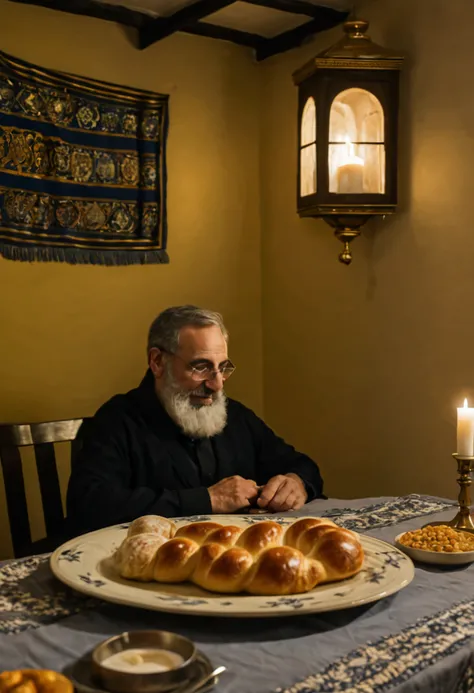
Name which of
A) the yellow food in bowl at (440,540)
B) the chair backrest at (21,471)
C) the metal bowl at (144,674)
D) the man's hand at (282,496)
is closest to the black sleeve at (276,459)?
the man's hand at (282,496)

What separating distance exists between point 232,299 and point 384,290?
0.82 metres

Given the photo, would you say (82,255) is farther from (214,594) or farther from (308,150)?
(214,594)

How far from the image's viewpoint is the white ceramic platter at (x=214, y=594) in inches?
49.8

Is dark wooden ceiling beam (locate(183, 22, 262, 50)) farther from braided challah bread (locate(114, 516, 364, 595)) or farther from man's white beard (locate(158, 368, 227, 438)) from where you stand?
braided challah bread (locate(114, 516, 364, 595))

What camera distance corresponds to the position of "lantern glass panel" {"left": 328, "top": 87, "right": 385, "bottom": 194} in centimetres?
312

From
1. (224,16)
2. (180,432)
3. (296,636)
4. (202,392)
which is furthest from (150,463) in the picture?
(224,16)

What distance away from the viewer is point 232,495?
2.14 m

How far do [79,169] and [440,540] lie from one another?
90.2 inches

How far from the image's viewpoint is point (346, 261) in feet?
10.9

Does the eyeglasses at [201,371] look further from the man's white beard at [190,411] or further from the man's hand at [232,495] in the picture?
the man's hand at [232,495]

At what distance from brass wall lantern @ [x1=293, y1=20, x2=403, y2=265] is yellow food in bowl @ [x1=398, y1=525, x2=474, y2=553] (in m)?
1.68

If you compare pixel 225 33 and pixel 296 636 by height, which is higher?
pixel 225 33

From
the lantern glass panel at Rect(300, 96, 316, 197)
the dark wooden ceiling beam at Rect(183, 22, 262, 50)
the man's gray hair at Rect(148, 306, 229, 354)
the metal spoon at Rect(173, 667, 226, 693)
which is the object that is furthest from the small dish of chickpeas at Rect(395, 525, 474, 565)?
the dark wooden ceiling beam at Rect(183, 22, 262, 50)

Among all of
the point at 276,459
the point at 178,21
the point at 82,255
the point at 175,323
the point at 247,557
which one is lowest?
the point at 276,459
